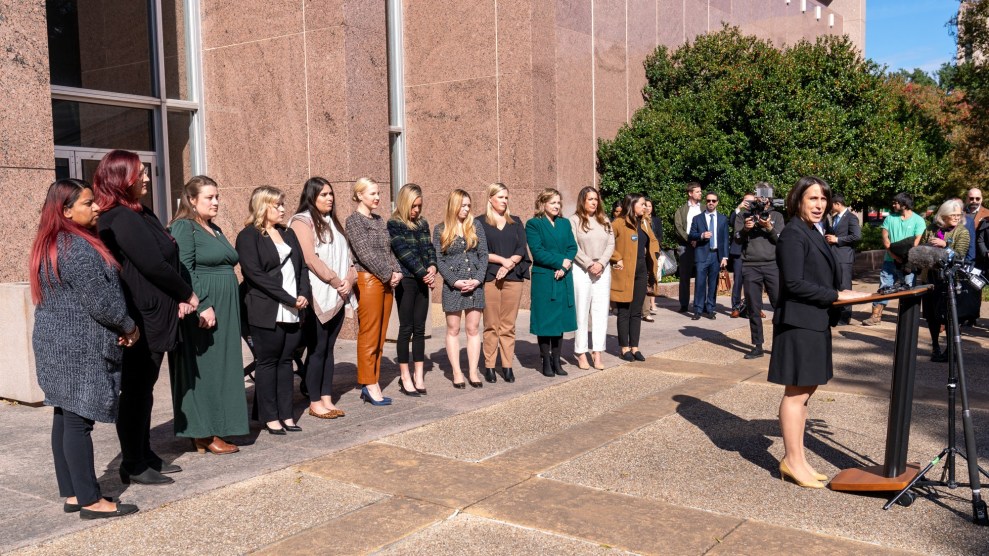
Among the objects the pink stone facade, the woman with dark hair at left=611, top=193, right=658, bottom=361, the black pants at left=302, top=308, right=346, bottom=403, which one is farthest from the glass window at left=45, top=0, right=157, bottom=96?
the woman with dark hair at left=611, top=193, right=658, bottom=361

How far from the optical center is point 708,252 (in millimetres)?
12859

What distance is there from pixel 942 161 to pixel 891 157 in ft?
10.6

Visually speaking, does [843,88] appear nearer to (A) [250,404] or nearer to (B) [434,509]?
(A) [250,404]

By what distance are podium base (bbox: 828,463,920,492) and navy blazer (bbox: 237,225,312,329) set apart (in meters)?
3.85

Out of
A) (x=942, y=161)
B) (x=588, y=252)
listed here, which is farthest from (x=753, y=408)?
(x=942, y=161)

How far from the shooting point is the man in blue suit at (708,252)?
1277 centimetres

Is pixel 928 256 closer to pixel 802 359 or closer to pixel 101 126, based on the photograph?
pixel 802 359

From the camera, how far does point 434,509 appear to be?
15.3ft

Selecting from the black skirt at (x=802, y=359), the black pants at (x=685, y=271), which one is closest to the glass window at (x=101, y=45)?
the black pants at (x=685, y=271)

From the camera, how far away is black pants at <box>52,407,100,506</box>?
14.6ft

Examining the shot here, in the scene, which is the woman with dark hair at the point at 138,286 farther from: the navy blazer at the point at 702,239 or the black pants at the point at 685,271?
the black pants at the point at 685,271

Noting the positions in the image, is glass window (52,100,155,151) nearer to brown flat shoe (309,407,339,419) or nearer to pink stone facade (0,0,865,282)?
pink stone facade (0,0,865,282)

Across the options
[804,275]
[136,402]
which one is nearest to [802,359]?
[804,275]

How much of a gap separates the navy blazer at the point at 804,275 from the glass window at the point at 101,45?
933 cm
